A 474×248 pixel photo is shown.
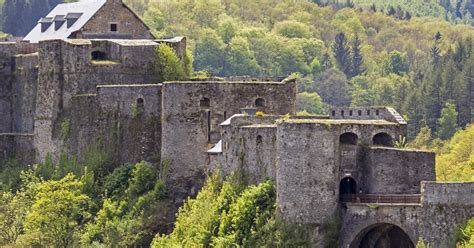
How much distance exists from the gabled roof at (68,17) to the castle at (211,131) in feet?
0.45

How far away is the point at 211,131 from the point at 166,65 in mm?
8135

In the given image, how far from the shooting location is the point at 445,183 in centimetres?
6328

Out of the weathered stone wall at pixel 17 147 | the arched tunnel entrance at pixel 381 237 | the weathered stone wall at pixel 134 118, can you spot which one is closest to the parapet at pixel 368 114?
the arched tunnel entrance at pixel 381 237

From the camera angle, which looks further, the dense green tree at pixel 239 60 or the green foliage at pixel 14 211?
the dense green tree at pixel 239 60

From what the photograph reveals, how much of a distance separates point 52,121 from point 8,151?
608cm

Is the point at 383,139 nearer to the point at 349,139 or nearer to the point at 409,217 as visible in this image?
the point at 349,139

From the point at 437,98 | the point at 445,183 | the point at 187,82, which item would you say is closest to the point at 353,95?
the point at 437,98

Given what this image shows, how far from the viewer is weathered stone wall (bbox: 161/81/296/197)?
7694 cm

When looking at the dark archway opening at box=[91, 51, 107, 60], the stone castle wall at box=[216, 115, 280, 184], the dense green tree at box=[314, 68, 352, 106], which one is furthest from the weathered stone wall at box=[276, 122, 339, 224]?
the dense green tree at box=[314, 68, 352, 106]

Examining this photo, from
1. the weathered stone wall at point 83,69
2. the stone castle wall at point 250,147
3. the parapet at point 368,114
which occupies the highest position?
the weathered stone wall at point 83,69

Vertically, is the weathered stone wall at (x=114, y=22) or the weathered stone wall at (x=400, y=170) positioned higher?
the weathered stone wall at (x=114, y=22)

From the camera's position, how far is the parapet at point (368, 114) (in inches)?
2847

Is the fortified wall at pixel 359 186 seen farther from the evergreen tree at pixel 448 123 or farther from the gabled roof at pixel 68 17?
the evergreen tree at pixel 448 123

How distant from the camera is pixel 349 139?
68.8 metres
